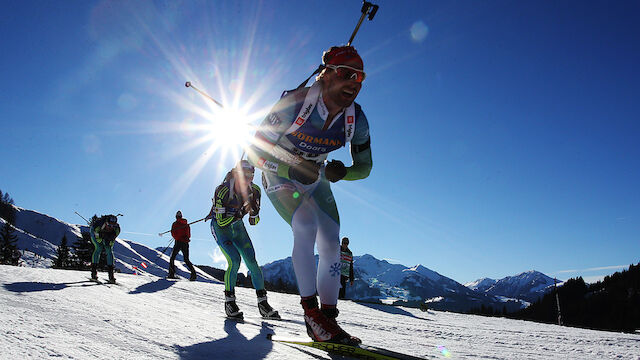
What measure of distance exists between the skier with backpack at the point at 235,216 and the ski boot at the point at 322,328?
9.89ft

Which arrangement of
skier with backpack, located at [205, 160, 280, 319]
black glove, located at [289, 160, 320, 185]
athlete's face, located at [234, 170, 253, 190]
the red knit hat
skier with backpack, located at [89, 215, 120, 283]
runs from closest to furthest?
black glove, located at [289, 160, 320, 185], the red knit hat, skier with backpack, located at [205, 160, 280, 319], athlete's face, located at [234, 170, 253, 190], skier with backpack, located at [89, 215, 120, 283]

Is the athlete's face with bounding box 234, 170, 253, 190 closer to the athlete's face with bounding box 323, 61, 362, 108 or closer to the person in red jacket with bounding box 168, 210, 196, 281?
the athlete's face with bounding box 323, 61, 362, 108

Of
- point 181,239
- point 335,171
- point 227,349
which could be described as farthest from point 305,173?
point 181,239

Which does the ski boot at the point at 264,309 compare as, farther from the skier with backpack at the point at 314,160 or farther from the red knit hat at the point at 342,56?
the red knit hat at the point at 342,56

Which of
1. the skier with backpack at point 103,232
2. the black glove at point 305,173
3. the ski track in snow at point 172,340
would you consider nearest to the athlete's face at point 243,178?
the ski track in snow at point 172,340

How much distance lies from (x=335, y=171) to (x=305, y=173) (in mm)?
281


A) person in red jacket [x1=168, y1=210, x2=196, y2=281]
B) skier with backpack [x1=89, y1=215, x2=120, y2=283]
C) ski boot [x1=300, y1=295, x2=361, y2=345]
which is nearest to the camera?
ski boot [x1=300, y1=295, x2=361, y2=345]

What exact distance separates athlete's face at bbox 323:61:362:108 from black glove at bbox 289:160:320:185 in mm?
668

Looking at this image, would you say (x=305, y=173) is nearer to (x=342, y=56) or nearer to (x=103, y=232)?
(x=342, y=56)

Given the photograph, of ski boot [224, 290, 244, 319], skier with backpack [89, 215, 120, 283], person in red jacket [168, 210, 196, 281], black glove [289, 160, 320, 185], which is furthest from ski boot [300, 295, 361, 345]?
person in red jacket [168, 210, 196, 281]

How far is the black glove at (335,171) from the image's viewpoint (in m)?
3.38

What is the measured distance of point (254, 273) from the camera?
602 cm

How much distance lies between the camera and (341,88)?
135 inches

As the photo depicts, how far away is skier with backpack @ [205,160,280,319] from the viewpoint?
625 centimetres
